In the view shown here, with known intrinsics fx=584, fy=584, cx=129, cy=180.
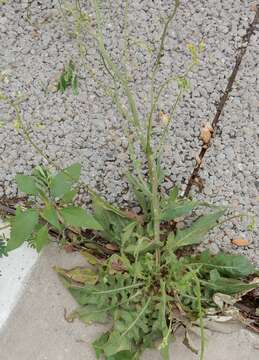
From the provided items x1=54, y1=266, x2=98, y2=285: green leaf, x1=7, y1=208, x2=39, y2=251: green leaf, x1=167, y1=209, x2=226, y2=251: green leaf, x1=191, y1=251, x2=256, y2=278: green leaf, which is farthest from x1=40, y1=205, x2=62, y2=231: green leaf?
x1=191, y1=251, x2=256, y2=278: green leaf

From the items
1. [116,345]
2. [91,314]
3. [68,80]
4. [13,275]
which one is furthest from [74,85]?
[116,345]

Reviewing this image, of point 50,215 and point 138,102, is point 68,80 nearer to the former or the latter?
point 138,102

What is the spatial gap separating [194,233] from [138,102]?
1.85 feet

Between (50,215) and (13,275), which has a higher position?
(50,215)

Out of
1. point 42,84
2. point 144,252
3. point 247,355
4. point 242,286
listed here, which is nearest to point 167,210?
point 144,252

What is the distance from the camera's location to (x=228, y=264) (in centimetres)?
198

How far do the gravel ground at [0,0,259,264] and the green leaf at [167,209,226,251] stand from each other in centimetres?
10

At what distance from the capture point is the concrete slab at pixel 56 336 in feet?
6.47

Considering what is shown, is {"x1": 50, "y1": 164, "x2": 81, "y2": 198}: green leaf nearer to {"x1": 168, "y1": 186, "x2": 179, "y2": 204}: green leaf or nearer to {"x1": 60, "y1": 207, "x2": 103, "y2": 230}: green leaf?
{"x1": 60, "y1": 207, "x2": 103, "y2": 230}: green leaf

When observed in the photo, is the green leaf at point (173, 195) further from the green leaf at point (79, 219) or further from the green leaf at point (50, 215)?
the green leaf at point (50, 215)

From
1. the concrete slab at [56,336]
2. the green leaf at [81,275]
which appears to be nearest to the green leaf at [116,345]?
the concrete slab at [56,336]

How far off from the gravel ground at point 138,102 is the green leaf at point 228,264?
0.23 ft

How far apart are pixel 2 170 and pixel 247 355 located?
3.56 ft

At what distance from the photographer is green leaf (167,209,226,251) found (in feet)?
6.42
